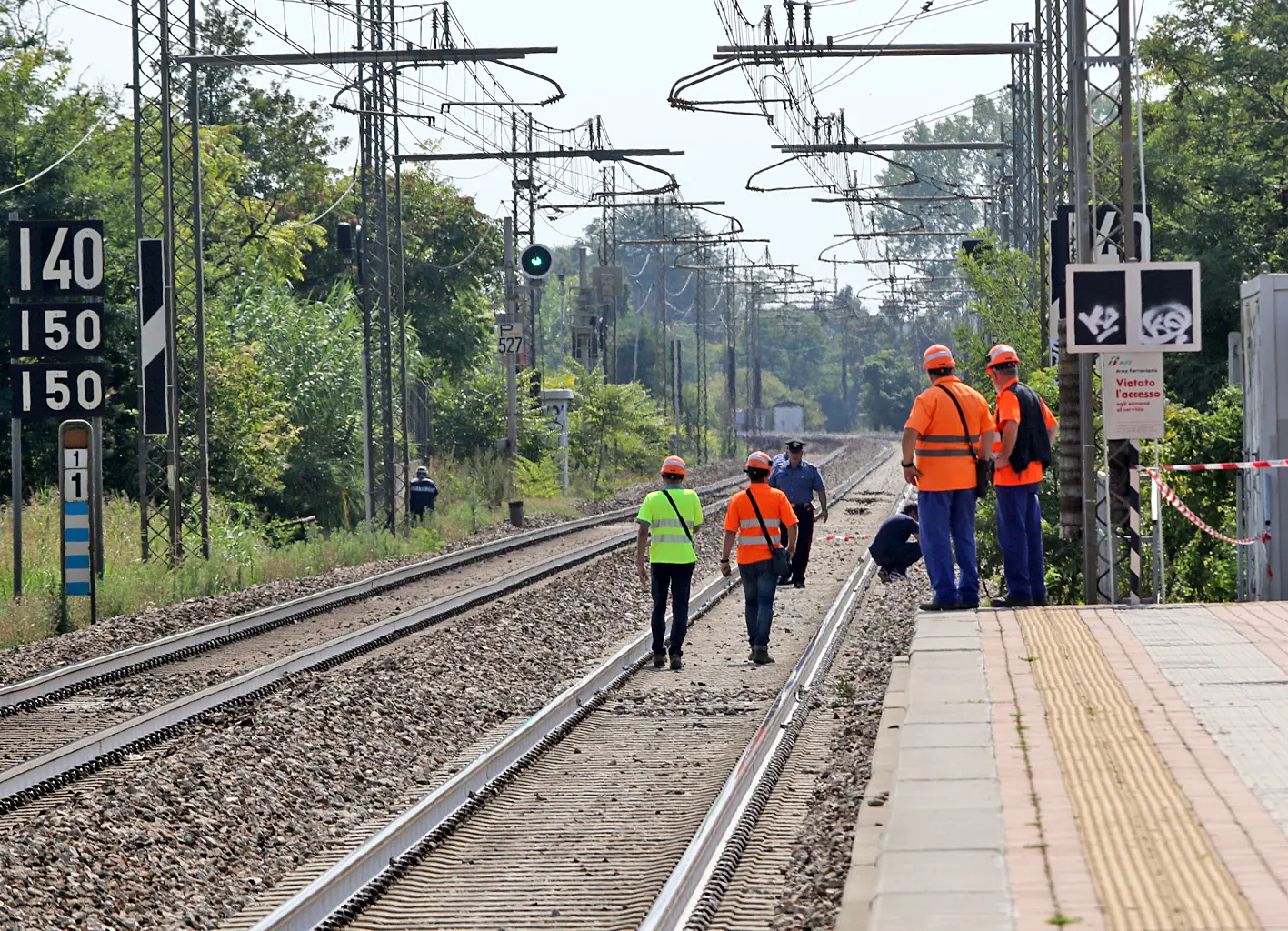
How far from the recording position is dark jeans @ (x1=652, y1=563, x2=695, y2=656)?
1565cm

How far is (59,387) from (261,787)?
10809mm

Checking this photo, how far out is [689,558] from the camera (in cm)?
1565

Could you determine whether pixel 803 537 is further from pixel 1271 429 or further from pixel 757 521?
pixel 1271 429

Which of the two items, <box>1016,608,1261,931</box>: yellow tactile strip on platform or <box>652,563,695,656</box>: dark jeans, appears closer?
<box>1016,608,1261,931</box>: yellow tactile strip on platform

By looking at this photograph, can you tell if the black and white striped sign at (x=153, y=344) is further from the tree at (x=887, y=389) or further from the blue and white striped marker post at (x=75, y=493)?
the tree at (x=887, y=389)

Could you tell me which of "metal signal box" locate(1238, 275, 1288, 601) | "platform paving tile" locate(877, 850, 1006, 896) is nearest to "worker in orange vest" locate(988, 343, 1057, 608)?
"metal signal box" locate(1238, 275, 1288, 601)

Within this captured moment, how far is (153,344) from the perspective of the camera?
2420cm

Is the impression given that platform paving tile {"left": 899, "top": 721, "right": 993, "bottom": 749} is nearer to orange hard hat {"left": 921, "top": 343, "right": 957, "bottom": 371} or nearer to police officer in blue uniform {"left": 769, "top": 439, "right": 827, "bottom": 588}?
orange hard hat {"left": 921, "top": 343, "right": 957, "bottom": 371}

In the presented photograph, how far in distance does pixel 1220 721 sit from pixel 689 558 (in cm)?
792

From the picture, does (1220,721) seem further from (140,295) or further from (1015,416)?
(140,295)

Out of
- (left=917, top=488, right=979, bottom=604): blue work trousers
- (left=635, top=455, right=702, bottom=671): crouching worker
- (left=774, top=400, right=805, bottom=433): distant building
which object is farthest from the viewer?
(left=774, top=400, right=805, bottom=433): distant building

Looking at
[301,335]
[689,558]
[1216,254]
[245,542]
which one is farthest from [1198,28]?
[689,558]

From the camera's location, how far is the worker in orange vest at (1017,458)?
13.1 m

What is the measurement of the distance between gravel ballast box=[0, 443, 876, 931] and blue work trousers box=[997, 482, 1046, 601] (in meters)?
3.93
